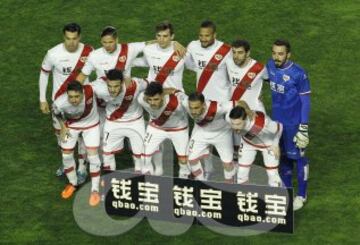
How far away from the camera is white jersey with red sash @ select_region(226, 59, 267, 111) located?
46.2 feet

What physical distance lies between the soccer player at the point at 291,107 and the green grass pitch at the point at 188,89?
0.63 m

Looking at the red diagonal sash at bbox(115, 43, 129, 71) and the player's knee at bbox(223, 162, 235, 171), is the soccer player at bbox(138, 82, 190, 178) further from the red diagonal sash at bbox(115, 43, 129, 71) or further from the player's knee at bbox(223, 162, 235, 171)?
the red diagonal sash at bbox(115, 43, 129, 71)

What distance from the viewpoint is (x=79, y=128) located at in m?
14.3

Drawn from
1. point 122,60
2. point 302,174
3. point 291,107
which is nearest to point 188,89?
point 122,60

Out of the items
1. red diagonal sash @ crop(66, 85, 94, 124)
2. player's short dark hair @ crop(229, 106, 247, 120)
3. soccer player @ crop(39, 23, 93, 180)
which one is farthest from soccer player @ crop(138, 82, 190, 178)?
soccer player @ crop(39, 23, 93, 180)

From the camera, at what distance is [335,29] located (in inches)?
764

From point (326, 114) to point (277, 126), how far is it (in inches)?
137

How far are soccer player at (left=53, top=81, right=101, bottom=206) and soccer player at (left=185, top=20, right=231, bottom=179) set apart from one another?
168cm

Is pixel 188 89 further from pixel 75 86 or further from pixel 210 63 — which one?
pixel 75 86

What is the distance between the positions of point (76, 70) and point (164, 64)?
53.6 inches

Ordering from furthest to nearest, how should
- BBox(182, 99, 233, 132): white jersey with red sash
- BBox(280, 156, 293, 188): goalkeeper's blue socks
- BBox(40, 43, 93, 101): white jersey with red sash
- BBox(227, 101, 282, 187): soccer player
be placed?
BBox(40, 43, 93, 101): white jersey with red sash, BBox(280, 156, 293, 188): goalkeeper's blue socks, BBox(182, 99, 233, 132): white jersey with red sash, BBox(227, 101, 282, 187): soccer player

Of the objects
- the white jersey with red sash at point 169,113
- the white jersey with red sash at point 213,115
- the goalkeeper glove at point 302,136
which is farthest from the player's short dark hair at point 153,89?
the goalkeeper glove at point 302,136

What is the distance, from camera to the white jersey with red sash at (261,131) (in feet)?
Result: 43.9

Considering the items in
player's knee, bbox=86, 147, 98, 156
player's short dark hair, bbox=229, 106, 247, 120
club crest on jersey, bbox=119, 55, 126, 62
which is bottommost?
player's knee, bbox=86, 147, 98, 156
